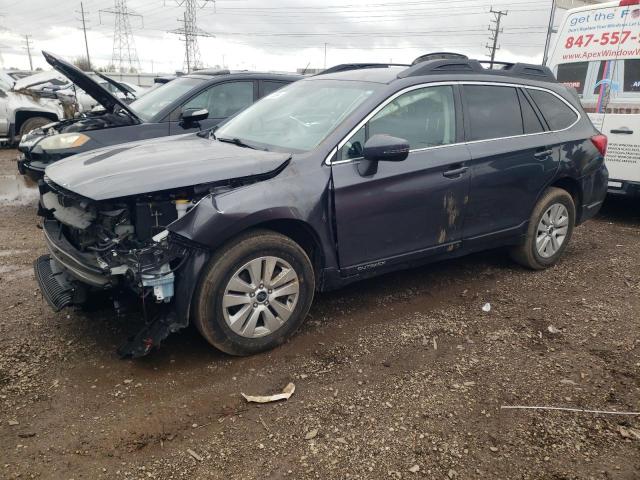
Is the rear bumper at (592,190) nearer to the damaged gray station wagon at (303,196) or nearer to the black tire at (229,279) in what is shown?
the damaged gray station wagon at (303,196)

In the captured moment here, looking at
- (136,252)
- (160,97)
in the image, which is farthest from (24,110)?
(136,252)

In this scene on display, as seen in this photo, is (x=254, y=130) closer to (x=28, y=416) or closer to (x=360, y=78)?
(x=360, y=78)

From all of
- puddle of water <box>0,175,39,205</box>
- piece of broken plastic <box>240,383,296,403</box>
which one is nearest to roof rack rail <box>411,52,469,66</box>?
piece of broken plastic <box>240,383,296,403</box>

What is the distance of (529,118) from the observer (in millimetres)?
4523

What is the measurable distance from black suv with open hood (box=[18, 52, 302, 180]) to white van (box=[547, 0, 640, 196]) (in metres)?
3.98

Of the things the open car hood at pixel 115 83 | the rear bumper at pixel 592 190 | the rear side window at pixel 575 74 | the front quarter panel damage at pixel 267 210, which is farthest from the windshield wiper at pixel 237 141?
the rear side window at pixel 575 74

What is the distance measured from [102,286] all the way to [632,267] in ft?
16.1

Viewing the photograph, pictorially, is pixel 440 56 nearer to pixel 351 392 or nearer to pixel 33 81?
pixel 351 392

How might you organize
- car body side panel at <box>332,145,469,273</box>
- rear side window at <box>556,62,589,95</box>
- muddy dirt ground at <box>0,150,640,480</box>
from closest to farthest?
muddy dirt ground at <box>0,150,640,480</box>, car body side panel at <box>332,145,469,273</box>, rear side window at <box>556,62,589,95</box>

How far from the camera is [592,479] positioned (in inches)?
93.1

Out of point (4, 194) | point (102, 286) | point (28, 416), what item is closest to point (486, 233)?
point (102, 286)

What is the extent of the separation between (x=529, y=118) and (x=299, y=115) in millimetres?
2091

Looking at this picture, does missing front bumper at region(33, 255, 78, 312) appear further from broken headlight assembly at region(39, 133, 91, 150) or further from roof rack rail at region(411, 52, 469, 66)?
roof rack rail at region(411, 52, 469, 66)

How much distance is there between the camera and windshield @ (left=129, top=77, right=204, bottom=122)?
630 centimetres
